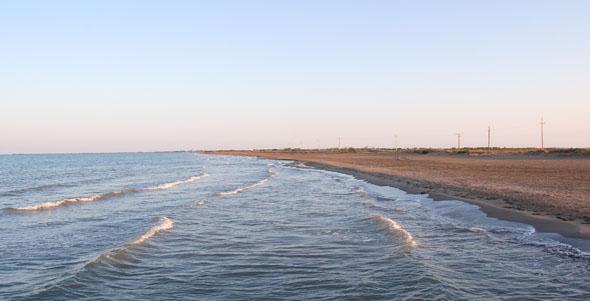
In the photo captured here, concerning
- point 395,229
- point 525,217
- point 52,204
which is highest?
point 525,217

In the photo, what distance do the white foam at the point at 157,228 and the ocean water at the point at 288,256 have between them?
35 millimetres

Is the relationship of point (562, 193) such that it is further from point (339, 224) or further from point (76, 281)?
point (76, 281)

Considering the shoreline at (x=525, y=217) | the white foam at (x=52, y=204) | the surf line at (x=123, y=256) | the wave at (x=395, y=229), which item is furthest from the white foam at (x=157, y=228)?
the shoreline at (x=525, y=217)

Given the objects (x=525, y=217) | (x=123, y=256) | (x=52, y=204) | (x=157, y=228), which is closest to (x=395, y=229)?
(x=525, y=217)

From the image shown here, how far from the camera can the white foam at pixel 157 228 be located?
1506cm

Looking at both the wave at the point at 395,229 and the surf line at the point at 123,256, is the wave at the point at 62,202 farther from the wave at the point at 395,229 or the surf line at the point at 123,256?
the wave at the point at 395,229

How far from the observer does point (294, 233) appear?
52.5 ft

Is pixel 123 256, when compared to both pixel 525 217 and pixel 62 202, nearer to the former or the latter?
pixel 525 217

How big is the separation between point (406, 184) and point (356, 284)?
25890 millimetres

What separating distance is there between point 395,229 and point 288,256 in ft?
15.7

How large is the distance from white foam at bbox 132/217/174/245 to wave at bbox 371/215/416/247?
7363 millimetres

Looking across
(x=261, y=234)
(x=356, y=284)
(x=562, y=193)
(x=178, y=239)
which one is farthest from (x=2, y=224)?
(x=562, y=193)

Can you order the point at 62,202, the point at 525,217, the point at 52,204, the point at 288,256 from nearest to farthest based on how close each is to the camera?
the point at 288,256 → the point at 525,217 → the point at 52,204 → the point at 62,202

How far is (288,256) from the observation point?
41.0ft
